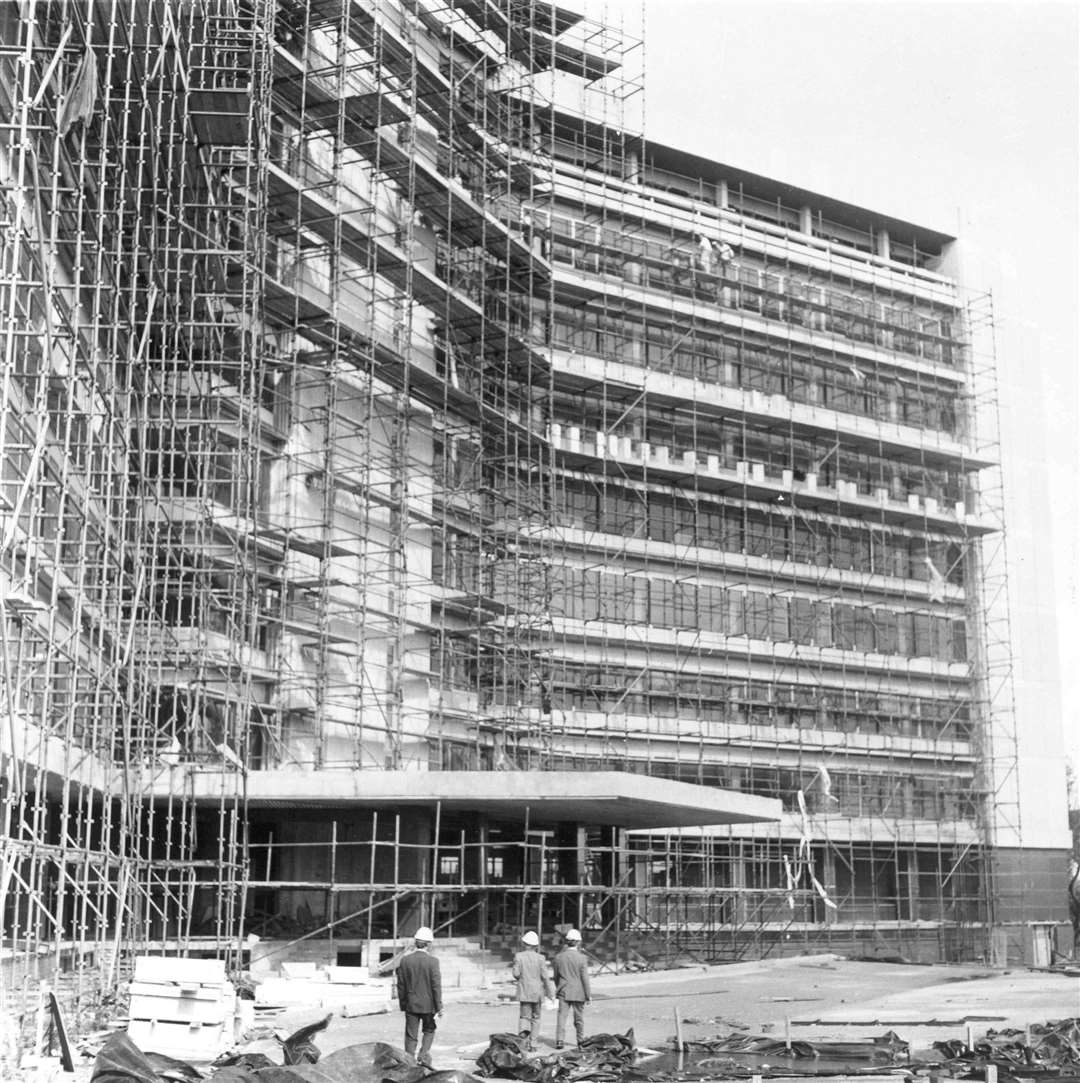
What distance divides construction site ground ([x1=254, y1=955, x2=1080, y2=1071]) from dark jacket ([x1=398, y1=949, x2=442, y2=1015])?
106cm

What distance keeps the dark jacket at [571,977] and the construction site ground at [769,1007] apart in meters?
0.70

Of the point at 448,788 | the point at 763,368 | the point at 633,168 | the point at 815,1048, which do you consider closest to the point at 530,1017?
the point at 815,1048

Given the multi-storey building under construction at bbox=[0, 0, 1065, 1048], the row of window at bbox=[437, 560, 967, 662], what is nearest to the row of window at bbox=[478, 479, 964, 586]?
the multi-storey building under construction at bbox=[0, 0, 1065, 1048]

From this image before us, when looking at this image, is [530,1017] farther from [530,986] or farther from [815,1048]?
[815,1048]

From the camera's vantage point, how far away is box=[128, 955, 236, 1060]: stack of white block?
1766 cm

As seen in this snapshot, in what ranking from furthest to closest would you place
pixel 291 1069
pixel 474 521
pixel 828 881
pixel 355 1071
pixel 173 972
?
1. pixel 828 881
2. pixel 474 521
3. pixel 173 972
4. pixel 355 1071
5. pixel 291 1069

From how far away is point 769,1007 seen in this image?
2588cm

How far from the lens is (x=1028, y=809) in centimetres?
5409

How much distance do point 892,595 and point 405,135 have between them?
901 inches

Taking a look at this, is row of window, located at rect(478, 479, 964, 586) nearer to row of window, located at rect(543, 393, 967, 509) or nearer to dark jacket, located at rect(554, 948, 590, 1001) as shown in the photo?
row of window, located at rect(543, 393, 967, 509)

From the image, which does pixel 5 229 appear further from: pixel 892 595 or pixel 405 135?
pixel 892 595

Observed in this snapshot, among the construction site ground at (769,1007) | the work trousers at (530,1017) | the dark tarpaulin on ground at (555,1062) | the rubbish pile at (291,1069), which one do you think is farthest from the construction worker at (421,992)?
the work trousers at (530,1017)

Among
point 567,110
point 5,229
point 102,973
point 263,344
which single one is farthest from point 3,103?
point 567,110

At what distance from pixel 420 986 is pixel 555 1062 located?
1.57 m
